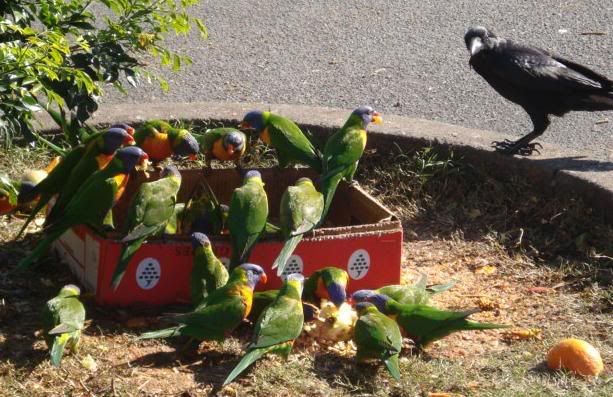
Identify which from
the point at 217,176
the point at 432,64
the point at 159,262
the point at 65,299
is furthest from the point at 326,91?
the point at 65,299

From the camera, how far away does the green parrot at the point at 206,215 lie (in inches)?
181

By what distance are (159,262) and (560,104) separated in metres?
2.63

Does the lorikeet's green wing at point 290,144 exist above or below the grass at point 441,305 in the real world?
above

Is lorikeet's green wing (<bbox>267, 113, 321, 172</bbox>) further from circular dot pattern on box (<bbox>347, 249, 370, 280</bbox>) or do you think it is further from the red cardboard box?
circular dot pattern on box (<bbox>347, 249, 370, 280</bbox>)

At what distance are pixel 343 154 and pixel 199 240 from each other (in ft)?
2.86

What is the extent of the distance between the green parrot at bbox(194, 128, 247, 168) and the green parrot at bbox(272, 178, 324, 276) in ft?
1.92

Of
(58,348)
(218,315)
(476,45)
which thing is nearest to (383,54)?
(476,45)

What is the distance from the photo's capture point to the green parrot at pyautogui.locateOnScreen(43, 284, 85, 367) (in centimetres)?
378

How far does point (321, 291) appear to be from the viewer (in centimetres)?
431

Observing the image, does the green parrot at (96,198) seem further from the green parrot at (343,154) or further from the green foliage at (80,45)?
the green parrot at (343,154)

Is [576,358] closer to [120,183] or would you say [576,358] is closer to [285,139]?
[285,139]

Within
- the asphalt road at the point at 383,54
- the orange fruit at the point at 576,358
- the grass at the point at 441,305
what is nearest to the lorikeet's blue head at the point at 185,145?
the grass at the point at 441,305

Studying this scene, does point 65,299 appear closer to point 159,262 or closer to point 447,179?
point 159,262

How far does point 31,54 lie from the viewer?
407 cm
